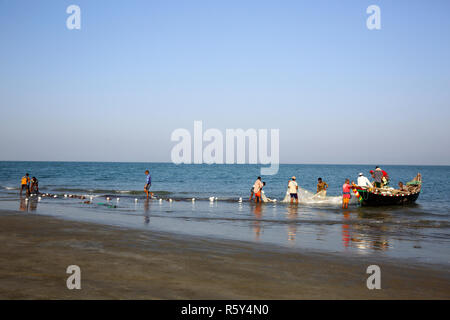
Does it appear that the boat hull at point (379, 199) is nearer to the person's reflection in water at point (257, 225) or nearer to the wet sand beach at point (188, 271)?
the person's reflection in water at point (257, 225)

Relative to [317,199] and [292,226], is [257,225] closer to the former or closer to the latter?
[292,226]

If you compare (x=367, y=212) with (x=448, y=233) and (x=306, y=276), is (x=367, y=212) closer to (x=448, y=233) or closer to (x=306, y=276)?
(x=448, y=233)

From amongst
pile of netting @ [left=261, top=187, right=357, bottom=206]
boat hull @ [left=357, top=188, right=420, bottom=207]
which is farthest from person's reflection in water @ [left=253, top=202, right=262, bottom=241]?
boat hull @ [left=357, top=188, right=420, bottom=207]

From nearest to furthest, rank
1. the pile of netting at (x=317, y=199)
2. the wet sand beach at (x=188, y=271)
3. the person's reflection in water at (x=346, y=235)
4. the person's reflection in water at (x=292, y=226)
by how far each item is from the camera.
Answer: the wet sand beach at (x=188, y=271) → the person's reflection in water at (x=346, y=235) → the person's reflection in water at (x=292, y=226) → the pile of netting at (x=317, y=199)

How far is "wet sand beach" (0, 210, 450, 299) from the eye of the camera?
621cm

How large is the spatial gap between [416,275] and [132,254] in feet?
19.6

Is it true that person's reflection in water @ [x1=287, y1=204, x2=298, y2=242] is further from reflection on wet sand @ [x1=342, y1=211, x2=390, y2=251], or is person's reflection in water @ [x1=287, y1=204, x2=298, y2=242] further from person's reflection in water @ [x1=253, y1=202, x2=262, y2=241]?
reflection on wet sand @ [x1=342, y1=211, x2=390, y2=251]

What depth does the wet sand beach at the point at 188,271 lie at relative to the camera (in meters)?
6.21

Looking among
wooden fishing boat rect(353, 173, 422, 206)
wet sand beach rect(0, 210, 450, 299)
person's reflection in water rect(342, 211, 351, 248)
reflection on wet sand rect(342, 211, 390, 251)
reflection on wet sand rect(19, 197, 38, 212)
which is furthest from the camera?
wooden fishing boat rect(353, 173, 422, 206)

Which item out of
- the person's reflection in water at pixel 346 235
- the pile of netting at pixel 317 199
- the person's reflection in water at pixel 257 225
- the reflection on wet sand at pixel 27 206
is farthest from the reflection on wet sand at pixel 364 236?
the reflection on wet sand at pixel 27 206

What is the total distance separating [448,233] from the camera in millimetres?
15141

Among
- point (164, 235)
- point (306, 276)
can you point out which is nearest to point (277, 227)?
point (164, 235)

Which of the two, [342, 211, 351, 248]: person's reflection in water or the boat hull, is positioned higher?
the boat hull

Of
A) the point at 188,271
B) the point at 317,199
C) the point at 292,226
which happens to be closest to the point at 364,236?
the point at 292,226
